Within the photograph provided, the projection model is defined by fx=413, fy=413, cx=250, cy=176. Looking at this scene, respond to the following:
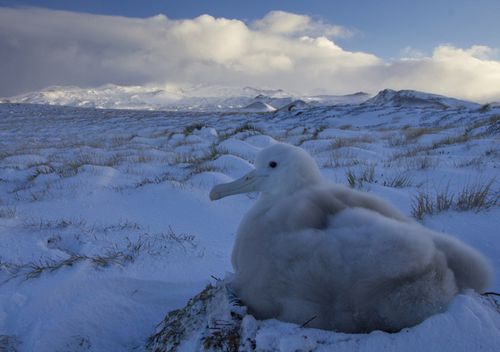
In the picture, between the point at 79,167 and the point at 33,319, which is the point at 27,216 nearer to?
the point at 79,167

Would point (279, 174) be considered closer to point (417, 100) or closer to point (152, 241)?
point (152, 241)

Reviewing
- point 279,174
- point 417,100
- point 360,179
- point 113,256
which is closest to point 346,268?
point 279,174

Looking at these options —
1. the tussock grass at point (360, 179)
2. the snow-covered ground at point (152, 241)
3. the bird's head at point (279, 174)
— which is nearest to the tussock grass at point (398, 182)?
the snow-covered ground at point (152, 241)

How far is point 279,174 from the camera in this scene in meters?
2.45

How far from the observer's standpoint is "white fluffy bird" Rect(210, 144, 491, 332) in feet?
5.18

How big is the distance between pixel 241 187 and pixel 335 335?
3.92 feet

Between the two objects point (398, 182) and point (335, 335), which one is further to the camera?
point (398, 182)

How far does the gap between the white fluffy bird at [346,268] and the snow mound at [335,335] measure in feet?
0.16

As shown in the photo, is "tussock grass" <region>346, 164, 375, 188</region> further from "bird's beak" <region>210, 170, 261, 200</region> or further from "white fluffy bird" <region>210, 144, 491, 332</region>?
"white fluffy bird" <region>210, 144, 491, 332</region>

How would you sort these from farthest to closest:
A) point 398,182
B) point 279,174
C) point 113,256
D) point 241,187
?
point 398,182 → point 113,256 → point 241,187 → point 279,174

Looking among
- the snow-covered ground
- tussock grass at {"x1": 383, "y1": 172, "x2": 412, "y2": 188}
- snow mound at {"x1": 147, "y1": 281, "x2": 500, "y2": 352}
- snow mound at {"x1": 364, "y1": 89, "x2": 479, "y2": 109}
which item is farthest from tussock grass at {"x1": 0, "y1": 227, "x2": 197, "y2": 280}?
snow mound at {"x1": 364, "y1": 89, "x2": 479, "y2": 109}

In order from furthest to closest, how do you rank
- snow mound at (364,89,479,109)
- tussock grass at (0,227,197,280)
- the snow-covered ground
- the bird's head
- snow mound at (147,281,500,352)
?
snow mound at (364,89,479,109) < tussock grass at (0,227,197,280) < the bird's head < the snow-covered ground < snow mound at (147,281,500,352)

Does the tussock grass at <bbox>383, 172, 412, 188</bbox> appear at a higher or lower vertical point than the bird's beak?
lower

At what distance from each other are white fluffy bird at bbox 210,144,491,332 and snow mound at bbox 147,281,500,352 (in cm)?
5
